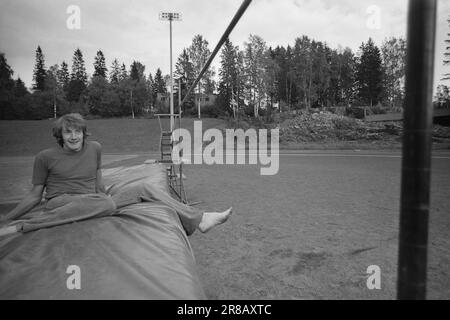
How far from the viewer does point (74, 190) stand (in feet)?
7.90

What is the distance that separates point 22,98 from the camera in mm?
45000

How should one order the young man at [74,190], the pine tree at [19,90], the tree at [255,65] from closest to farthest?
the young man at [74,190]
the tree at [255,65]
the pine tree at [19,90]

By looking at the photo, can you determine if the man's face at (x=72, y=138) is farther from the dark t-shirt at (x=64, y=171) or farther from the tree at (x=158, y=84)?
the tree at (x=158, y=84)

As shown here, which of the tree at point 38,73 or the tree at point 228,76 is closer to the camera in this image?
the tree at point 228,76

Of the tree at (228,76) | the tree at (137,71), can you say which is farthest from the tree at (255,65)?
the tree at (137,71)

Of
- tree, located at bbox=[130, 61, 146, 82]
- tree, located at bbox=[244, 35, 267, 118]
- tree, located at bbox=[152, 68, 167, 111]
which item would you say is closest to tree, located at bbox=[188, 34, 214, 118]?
tree, located at bbox=[244, 35, 267, 118]

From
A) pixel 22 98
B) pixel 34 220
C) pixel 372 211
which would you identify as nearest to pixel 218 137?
pixel 372 211

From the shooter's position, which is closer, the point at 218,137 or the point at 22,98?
the point at 218,137

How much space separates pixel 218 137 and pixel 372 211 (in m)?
19.3

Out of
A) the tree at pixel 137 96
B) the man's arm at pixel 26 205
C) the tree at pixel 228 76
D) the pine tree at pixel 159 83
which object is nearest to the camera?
the man's arm at pixel 26 205

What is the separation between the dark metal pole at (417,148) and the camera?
0.71m

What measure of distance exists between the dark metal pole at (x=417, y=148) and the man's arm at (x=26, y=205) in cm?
253

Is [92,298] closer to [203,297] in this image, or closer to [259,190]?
[203,297]
